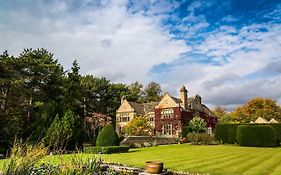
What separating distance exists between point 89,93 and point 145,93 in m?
16.5

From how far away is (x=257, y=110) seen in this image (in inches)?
2319

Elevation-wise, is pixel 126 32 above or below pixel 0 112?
above

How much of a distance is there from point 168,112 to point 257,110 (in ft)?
87.1

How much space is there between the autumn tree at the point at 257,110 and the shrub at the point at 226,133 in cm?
3044

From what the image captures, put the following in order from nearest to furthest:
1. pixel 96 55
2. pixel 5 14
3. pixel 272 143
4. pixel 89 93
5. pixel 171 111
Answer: pixel 5 14
pixel 96 55
pixel 272 143
pixel 171 111
pixel 89 93

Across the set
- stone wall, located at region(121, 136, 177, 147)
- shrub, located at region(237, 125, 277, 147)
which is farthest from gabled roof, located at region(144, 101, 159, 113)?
shrub, located at region(237, 125, 277, 147)

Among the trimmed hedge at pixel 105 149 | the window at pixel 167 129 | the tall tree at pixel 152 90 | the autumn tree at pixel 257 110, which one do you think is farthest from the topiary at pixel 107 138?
the autumn tree at pixel 257 110

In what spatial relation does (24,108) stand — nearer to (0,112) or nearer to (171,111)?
(0,112)

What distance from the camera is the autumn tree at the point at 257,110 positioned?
57.7 metres

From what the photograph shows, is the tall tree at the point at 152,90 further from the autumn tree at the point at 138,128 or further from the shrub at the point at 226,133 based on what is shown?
the shrub at the point at 226,133

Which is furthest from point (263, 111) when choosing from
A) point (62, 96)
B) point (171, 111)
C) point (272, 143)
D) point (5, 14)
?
point (5, 14)

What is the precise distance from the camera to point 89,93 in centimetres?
5331

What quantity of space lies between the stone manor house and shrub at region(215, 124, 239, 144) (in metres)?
12.5

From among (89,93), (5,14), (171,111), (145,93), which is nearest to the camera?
(5,14)
